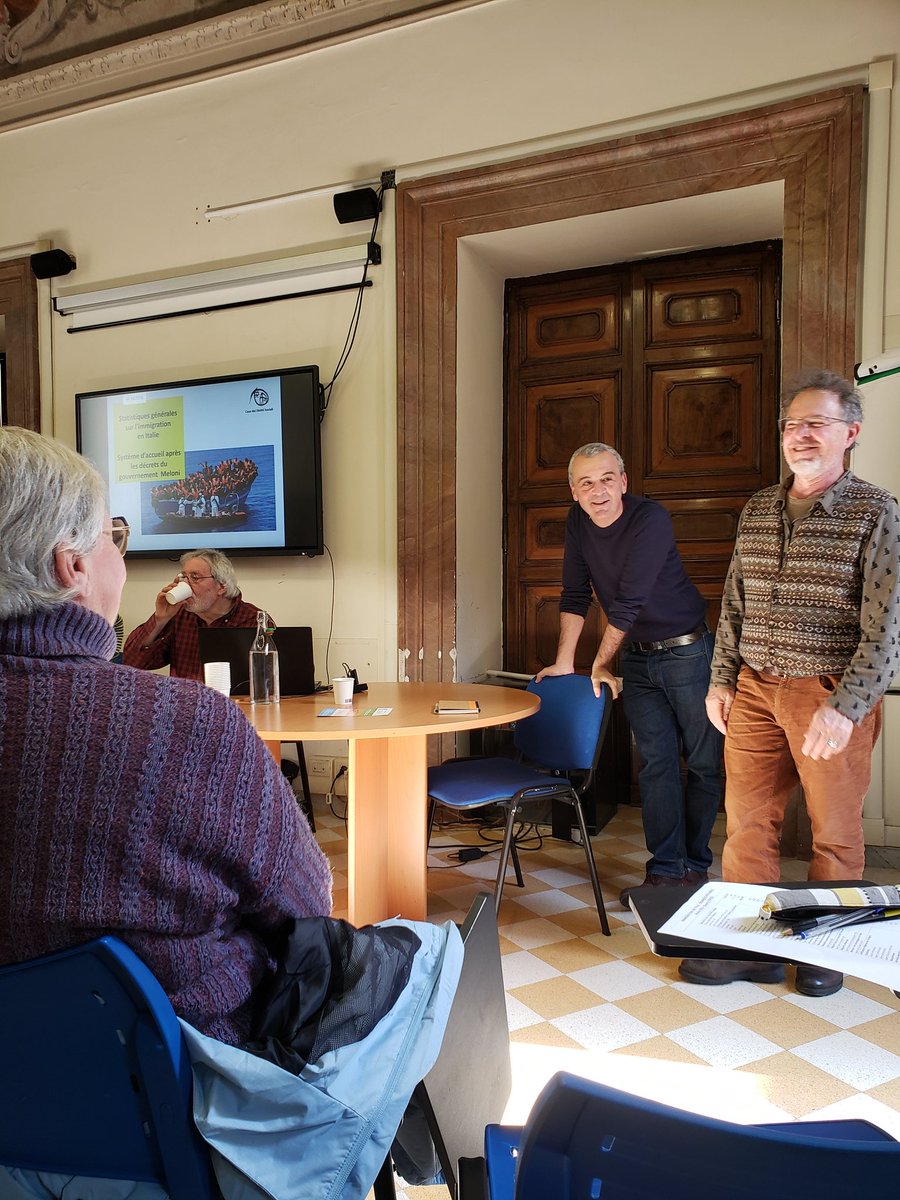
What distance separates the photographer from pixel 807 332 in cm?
381

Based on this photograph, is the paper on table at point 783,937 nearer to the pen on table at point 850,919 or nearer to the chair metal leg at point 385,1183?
the pen on table at point 850,919

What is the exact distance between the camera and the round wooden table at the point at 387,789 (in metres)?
2.72

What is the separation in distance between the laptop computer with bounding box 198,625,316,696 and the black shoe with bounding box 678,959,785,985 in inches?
61.1

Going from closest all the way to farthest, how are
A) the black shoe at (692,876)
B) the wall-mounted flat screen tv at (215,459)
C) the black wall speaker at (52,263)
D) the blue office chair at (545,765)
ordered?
1. the blue office chair at (545,765)
2. the black shoe at (692,876)
3. the wall-mounted flat screen tv at (215,459)
4. the black wall speaker at (52,263)

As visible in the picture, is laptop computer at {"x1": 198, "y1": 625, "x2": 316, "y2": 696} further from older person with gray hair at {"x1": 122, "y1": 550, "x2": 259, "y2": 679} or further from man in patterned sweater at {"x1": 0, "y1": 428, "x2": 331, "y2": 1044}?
man in patterned sweater at {"x1": 0, "y1": 428, "x2": 331, "y2": 1044}

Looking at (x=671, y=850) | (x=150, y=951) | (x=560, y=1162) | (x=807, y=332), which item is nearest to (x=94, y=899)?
(x=150, y=951)

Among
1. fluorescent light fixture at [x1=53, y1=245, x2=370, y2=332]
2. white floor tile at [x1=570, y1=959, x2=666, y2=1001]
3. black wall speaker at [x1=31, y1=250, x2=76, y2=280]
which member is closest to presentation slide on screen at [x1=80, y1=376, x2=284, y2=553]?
fluorescent light fixture at [x1=53, y1=245, x2=370, y2=332]

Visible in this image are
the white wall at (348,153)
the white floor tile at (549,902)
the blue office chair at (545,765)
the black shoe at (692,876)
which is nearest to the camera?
the blue office chair at (545,765)

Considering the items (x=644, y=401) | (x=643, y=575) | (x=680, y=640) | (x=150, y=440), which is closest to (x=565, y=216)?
(x=644, y=401)

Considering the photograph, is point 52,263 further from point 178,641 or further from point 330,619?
point 178,641

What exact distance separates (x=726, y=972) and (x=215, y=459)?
3800 mm

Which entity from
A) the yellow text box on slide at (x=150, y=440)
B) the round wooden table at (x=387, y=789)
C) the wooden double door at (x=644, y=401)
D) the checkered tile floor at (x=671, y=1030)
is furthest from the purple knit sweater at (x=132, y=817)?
the yellow text box on slide at (x=150, y=440)

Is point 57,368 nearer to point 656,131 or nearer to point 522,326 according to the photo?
point 522,326

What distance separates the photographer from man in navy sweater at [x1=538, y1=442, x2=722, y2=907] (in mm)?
3387
